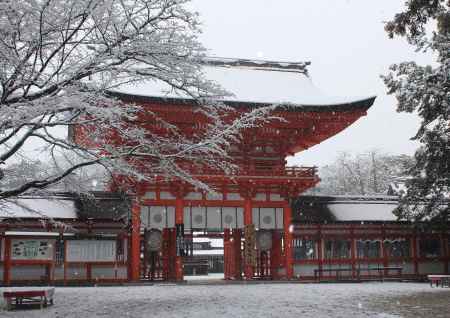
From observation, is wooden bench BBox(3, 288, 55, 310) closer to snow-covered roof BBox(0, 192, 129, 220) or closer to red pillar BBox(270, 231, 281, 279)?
snow-covered roof BBox(0, 192, 129, 220)

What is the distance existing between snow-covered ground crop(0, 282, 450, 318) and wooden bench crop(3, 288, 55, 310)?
35cm

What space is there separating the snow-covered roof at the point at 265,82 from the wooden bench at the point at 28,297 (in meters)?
10.3

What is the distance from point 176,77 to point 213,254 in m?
30.4

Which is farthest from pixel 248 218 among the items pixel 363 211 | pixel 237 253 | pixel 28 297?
pixel 28 297

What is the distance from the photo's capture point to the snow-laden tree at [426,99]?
10.7 m

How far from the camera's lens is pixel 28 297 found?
1321 cm

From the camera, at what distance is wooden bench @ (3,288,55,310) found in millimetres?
13078

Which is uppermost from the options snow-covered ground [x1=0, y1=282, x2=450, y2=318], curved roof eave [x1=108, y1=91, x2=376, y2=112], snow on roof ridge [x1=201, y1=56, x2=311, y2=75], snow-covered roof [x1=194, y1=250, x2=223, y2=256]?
snow on roof ridge [x1=201, y1=56, x2=311, y2=75]

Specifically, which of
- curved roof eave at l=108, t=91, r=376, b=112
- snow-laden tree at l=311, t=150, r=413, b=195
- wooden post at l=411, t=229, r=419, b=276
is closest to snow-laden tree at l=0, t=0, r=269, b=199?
curved roof eave at l=108, t=91, r=376, b=112

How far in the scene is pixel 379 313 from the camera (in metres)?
11.8

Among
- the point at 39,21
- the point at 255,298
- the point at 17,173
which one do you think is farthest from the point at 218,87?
the point at 255,298

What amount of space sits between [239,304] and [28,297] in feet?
16.9

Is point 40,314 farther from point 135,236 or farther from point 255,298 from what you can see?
point 135,236

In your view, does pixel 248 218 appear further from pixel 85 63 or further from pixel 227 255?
pixel 85 63
